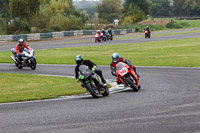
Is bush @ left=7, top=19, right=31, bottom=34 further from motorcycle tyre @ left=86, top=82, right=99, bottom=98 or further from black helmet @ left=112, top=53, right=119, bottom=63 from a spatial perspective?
motorcycle tyre @ left=86, top=82, right=99, bottom=98

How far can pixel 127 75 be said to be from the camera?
1494 cm

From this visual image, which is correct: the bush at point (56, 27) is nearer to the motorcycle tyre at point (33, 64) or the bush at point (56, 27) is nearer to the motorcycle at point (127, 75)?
the motorcycle tyre at point (33, 64)

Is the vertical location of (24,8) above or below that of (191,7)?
below

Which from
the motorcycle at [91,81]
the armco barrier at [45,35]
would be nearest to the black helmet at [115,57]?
the motorcycle at [91,81]

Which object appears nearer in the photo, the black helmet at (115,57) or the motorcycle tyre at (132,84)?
the motorcycle tyre at (132,84)

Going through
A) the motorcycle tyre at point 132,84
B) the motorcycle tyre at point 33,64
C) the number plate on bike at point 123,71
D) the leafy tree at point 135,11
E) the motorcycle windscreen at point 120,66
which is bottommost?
the motorcycle tyre at point 33,64

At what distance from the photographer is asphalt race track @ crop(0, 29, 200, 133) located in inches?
332

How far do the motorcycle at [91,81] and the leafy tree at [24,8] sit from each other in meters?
56.9

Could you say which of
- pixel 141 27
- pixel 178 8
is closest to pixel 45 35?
pixel 141 27

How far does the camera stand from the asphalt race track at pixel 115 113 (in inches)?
332

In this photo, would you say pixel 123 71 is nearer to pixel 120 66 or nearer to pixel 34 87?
pixel 120 66

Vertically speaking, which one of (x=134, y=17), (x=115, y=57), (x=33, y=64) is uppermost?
(x=134, y=17)

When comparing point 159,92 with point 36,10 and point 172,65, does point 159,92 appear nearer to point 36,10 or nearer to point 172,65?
point 172,65

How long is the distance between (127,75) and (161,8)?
154736mm
